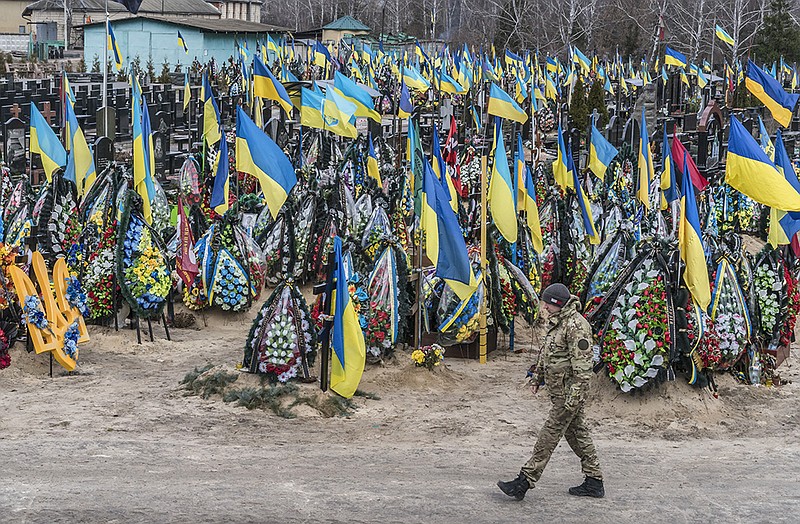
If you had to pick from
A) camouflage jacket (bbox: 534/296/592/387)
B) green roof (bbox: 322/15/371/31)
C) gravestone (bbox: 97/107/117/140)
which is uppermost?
green roof (bbox: 322/15/371/31)

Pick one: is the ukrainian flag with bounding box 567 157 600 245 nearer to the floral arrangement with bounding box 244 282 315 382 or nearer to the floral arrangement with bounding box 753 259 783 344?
the floral arrangement with bounding box 753 259 783 344

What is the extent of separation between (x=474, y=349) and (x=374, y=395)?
2011mm

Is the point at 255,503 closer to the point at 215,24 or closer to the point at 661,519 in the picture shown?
the point at 661,519

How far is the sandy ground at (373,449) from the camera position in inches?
279

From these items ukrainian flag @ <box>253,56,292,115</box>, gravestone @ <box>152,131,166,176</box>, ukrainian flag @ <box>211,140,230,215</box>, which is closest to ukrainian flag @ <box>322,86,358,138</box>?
ukrainian flag @ <box>253,56,292,115</box>

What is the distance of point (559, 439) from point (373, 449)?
5.66ft

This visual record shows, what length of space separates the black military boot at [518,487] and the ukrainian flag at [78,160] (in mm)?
8225

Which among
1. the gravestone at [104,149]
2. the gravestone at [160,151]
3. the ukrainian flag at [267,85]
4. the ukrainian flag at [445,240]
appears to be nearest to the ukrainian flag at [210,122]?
the gravestone at [104,149]

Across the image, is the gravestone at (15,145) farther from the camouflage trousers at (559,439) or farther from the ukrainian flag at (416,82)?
the camouflage trousers at (559,439)

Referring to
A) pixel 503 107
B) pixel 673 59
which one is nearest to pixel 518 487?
pixel 503 107

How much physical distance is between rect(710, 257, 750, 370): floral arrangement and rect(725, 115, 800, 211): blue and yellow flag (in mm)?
784

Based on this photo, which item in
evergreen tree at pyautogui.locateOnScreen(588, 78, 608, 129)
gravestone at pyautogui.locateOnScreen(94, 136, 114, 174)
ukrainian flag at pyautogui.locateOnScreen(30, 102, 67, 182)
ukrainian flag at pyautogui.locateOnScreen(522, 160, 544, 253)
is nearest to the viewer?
ukrainian flag at pyautogui.locateOnScreen(522, 160, 544, 253)

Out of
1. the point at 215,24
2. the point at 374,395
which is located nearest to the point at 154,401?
the point at 374,395

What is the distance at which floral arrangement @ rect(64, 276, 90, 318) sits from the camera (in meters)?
11.0
